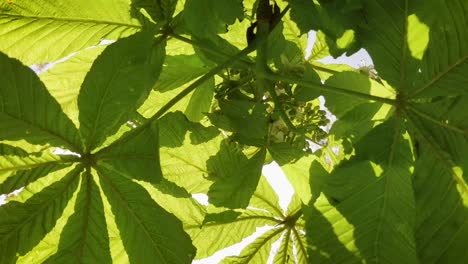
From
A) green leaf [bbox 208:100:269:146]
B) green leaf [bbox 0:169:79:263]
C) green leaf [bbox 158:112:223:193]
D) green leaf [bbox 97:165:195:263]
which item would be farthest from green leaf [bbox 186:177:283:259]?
green leaf [bbox 0:169:79:263]

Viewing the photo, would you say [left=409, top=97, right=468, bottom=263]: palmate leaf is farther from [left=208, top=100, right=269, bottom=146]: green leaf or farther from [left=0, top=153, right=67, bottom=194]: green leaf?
[left=0, top=153, right=67, bottom=194]: green leaf

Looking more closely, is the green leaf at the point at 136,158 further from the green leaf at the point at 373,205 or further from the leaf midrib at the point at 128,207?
the green leaf at the point at 373,205

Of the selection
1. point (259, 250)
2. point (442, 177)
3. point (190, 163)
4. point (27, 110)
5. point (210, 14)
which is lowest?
point (259, 250)

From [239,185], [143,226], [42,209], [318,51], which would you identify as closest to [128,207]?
[143,226]

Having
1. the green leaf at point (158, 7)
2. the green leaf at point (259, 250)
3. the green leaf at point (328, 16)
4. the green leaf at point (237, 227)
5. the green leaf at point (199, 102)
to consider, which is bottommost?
the green leaf at point (259, 250)

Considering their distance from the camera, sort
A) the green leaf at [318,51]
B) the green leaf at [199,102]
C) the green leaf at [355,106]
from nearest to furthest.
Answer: the green leaf at [355,106] < the green leaf at [199,102] < the green leaf at [318,51]

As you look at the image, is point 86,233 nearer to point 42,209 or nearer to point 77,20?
point 42,209

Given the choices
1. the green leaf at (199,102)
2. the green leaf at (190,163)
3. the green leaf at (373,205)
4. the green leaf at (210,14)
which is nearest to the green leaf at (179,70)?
the green leaf at (199,102)
